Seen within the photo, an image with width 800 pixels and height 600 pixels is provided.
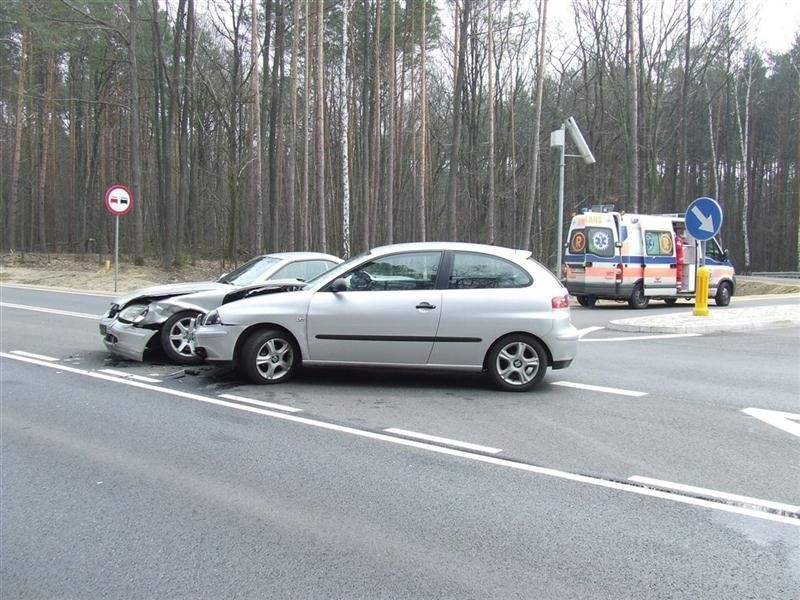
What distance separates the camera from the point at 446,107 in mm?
42312

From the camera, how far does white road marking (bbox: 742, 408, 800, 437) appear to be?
6000 millimetres

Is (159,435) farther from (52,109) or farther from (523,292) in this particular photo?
(52,109)

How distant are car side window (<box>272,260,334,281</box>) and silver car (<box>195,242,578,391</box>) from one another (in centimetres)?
193

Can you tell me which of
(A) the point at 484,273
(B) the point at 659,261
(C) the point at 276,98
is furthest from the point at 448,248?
(C) the point at 276,98

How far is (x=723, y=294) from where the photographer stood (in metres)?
19.5

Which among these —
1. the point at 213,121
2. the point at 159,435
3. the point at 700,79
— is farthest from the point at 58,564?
the point at 700,79

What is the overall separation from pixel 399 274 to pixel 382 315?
1.78 ft

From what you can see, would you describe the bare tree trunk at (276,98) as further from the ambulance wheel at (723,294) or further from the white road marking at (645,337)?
Result: the white road marking at (645,337)

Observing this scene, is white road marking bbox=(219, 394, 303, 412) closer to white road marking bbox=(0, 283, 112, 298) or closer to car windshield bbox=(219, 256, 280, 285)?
car windshield bbox=(219, 256, 280, 285)

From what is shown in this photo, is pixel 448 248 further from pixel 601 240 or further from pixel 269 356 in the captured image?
pixel 601 240

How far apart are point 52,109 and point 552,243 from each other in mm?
33850

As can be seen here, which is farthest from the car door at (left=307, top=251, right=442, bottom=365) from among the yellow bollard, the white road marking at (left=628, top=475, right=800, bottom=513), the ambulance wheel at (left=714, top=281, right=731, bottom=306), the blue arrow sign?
the ambulance wheel at (left=714, top=281, right=731, bottom=306)

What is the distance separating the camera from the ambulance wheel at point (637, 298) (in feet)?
59.9

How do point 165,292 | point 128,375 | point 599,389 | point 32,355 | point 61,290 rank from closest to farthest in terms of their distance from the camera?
point 599,389, point 128,375, point 165,292, point 32,355, point 61,290
